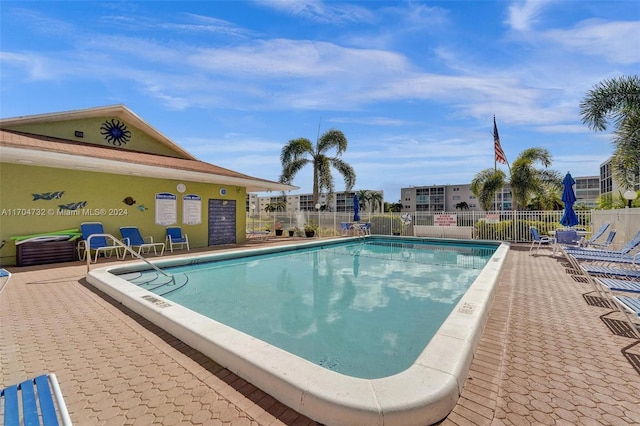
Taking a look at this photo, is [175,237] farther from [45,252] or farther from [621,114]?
[621,114]

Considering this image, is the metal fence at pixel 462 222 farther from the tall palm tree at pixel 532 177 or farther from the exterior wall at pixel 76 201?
the exterior wall at pixel 76 201

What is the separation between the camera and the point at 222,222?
47.6 feet

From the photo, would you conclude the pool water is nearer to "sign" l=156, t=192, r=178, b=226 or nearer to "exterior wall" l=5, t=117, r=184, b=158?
"sign" l=156, t=192, r=178, b=226

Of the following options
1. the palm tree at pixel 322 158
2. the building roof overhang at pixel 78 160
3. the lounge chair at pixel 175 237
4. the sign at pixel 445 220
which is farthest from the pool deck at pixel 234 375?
the palm tree at pixel 322 158

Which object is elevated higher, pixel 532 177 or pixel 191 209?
pixel 532 177

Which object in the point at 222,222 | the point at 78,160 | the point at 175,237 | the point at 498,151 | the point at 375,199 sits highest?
the point at 498,151

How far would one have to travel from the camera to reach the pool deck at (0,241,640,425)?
2.15 metres

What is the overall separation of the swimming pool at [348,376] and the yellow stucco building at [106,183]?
26.7ft

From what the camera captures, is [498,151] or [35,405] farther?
[498,151]

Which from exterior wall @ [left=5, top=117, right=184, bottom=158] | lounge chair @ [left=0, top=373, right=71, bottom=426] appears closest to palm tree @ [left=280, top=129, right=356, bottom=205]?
exterior wall @ [left=5, top=117, right=184, bottom=158]

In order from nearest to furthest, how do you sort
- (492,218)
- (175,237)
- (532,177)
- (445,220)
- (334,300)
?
(334,300), (175,237), (492,218), (445,220), (532,177)

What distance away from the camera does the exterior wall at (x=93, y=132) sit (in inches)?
447

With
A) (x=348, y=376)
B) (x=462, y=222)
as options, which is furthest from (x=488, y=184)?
(x=348, y=376)

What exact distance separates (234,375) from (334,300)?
367 cm
